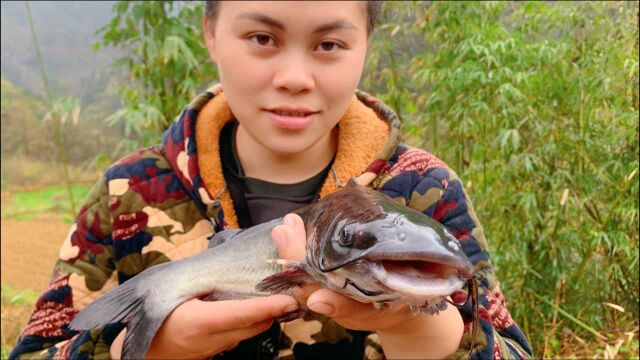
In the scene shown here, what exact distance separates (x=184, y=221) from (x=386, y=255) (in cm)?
108

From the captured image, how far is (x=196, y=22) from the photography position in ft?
12.3

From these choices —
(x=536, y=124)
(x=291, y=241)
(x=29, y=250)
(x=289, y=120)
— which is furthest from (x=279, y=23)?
(x=29, y=250)

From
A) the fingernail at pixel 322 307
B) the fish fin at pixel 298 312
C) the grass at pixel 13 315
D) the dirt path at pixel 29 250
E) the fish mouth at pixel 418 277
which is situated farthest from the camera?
the dirt path at pixel 29 250

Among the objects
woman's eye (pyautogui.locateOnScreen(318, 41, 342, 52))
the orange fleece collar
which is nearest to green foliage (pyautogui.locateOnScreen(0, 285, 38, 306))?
the orange fleece collar

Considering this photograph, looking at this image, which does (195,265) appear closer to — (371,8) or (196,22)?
(371,8)

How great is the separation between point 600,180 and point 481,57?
966 mm

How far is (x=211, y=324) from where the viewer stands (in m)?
1.32

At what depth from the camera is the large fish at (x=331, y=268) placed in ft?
2.79

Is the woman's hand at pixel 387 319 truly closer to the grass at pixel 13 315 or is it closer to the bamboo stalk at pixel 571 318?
the bamboo stalk at pixel 571 318

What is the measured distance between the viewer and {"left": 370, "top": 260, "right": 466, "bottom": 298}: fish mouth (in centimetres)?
82

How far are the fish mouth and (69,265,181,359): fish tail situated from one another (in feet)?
2.45

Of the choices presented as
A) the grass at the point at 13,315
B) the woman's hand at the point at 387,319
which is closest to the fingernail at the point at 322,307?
the woman's hand at the point at 387,319

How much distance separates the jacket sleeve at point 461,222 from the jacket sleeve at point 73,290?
0.87m

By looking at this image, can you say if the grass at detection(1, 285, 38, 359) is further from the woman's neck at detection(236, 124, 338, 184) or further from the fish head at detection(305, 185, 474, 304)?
the fish head at detection(305, 185, 474, 304)
